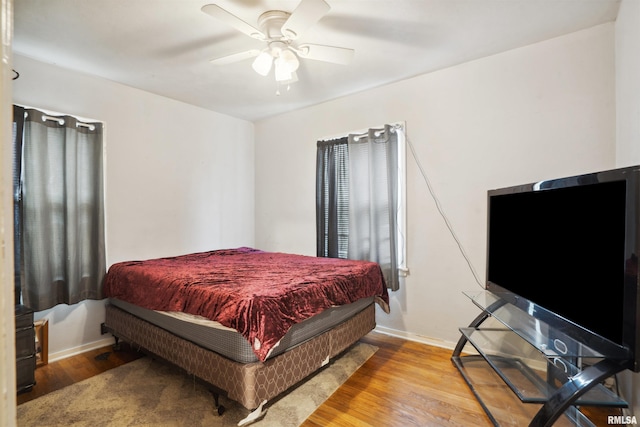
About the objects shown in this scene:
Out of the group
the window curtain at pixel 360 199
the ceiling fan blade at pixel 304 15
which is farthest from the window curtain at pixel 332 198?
the ceiling fan blade at pixel 304 15

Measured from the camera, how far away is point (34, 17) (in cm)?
193

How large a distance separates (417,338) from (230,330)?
1905 mm

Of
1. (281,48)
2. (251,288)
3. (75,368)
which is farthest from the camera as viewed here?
(75,368)

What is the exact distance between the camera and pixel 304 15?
5.27 feet

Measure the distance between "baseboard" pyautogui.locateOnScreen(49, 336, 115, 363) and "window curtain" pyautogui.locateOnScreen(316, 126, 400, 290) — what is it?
86.6 inches

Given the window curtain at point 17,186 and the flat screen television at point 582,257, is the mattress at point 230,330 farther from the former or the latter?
the flat screen television at point 582,257

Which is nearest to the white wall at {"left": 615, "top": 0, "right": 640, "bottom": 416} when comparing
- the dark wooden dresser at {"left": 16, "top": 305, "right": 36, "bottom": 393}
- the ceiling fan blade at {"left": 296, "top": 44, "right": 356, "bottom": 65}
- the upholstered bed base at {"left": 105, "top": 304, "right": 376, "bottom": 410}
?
the ceiling fan blade at {"left": 296, "top": 44, "right": 356, "bottom": 65}

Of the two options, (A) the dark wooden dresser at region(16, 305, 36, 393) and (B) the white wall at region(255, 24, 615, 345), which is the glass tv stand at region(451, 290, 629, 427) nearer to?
(B) the white wall at region(255, 24, 615, 345)

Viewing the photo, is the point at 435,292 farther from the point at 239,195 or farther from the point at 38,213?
the point at 38,213

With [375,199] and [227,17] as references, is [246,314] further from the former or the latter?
[375,199]

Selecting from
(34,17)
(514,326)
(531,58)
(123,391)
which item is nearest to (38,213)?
(34,17)

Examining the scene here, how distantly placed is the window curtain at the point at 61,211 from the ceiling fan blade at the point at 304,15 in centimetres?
210

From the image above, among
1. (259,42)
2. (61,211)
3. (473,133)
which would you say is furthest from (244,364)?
(473,133)

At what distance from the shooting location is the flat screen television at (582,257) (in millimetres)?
1108
